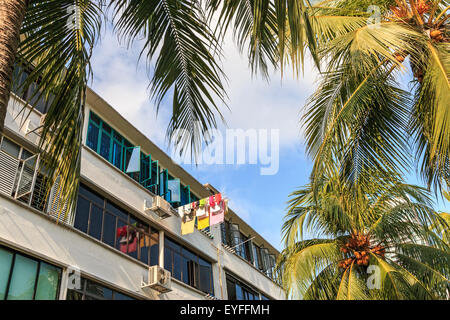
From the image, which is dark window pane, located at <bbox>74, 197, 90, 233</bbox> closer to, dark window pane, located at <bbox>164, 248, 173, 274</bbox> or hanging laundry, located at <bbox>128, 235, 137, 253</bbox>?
hanging laundry, located at <bbox>128, 235, 137, 253</bbox>

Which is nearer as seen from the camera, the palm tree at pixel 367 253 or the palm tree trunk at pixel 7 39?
the palm tree trunk at pixel 7 39

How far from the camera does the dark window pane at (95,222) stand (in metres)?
15.4

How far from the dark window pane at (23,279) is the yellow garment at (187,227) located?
26.3 ft

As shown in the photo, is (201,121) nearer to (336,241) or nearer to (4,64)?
(4,64)

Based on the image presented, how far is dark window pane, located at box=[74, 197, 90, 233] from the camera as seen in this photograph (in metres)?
14.9

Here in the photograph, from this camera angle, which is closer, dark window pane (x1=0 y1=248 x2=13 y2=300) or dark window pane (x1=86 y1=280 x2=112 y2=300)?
dark window pane (x1=0 y1=248 x2=13 y2=300)

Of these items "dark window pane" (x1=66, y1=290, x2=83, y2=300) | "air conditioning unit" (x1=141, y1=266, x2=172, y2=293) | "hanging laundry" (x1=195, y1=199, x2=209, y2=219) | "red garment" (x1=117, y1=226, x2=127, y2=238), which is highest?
"hanging laundry" (x1=195, y1=199, x2=209, y2=219)

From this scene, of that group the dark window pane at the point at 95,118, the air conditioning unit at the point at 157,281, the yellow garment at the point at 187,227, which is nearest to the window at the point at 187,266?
the yellow garment at the point at 187,227

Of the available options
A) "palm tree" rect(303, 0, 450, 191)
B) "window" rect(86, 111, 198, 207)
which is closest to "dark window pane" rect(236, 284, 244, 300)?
"window" rect(86, 111, 198, 207)

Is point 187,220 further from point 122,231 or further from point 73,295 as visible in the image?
point 73,295

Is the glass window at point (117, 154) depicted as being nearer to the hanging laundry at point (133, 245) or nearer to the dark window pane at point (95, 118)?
the dark window pane at point (95, 118)

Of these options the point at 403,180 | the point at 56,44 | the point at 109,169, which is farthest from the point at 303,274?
the point at 56,44

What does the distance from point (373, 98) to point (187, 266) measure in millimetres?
13384

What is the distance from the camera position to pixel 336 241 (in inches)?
635
